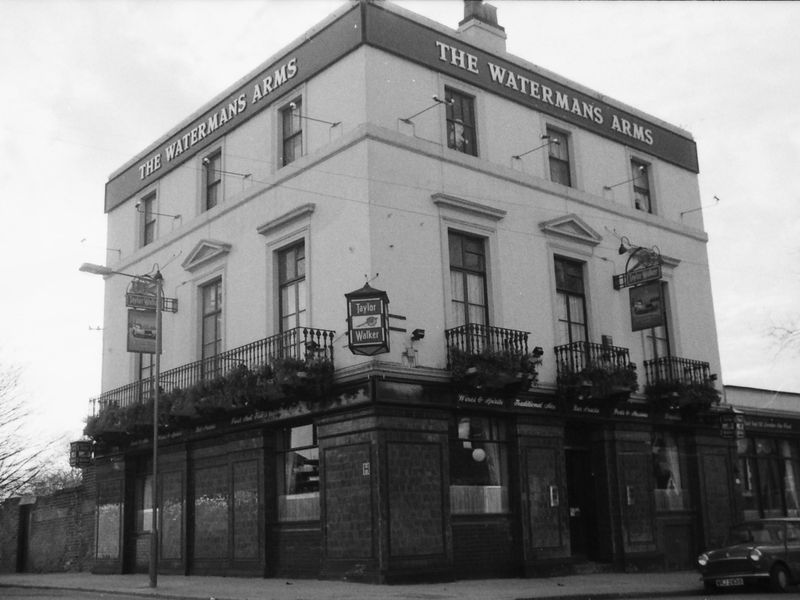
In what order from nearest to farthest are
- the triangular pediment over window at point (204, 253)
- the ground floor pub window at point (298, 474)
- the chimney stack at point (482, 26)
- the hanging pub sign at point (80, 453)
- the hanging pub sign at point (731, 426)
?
the ground floor pub window at point (298, 474) → the chimney stack at point (482, 26) → the triangular pediment over window at point (204, 253) → the hanging pub sign at point (731, 426) → the hanging pub sign at point (80, 453)

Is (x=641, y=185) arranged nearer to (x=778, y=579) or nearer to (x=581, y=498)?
(x=581, y=498)

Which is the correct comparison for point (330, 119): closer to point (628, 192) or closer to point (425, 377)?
point (425, 377)

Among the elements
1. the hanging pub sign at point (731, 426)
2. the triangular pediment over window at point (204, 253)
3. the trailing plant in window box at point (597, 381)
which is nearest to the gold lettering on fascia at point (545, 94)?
the trailing plant in window box at point (597, 381)

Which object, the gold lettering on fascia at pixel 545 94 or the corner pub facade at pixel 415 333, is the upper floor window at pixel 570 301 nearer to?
the corner pub facade at pixel 415 333

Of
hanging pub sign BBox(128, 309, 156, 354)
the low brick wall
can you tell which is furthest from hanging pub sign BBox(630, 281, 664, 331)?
the low brick wall

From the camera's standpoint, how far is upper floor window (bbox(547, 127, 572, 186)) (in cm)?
2620

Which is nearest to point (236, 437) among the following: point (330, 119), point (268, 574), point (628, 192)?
point (268, 574)

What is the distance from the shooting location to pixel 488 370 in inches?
830

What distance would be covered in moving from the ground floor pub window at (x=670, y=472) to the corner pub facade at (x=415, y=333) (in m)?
0.09

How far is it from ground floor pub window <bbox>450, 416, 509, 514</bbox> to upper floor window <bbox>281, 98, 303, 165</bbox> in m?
8.05

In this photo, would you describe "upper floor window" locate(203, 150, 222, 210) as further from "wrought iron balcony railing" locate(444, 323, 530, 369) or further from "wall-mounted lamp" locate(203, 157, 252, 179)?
"wrought iron balcony railing" locate(444, 323, 530, 369)

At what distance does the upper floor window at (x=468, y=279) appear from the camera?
74.3ft

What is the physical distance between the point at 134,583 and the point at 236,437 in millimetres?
4327

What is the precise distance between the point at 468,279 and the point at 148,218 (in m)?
12.6
